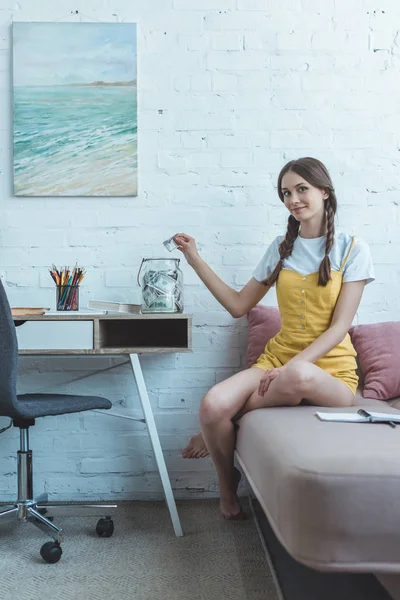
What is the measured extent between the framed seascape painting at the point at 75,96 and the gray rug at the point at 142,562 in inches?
54.6

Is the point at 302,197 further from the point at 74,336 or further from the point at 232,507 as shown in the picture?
the point at 232,507

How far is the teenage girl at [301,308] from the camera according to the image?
7.16 ft

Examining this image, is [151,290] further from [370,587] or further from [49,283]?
[370,587]

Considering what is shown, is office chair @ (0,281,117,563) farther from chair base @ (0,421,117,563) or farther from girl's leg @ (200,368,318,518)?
girl's leg @ (200,368,318,518)

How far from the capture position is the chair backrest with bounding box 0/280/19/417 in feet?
6.89

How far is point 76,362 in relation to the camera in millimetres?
2807

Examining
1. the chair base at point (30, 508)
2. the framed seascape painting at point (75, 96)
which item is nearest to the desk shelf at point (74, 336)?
the chair base at point (30, 508)

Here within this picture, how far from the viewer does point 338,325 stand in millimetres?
2232

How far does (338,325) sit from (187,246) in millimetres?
680

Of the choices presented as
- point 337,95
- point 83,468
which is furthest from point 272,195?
point 83,468

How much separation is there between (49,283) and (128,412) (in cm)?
63

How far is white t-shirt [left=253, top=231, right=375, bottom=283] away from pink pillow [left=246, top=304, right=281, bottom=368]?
0.23 m

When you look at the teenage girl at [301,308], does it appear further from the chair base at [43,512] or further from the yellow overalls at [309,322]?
the chair base at [43,512]

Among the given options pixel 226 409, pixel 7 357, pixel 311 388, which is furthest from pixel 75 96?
pixel 311 388
